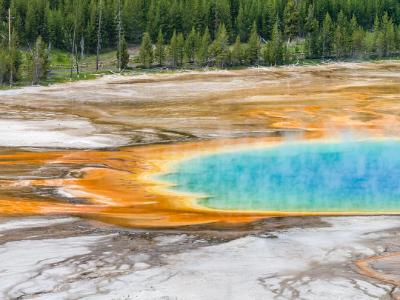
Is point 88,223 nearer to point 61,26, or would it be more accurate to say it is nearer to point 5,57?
point 5,57

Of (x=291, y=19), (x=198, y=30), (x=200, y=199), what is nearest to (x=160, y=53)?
(x=198, y=30)

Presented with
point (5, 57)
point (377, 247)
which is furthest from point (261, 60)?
point (377, 247)

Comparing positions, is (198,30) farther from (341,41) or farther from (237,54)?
(341,41)

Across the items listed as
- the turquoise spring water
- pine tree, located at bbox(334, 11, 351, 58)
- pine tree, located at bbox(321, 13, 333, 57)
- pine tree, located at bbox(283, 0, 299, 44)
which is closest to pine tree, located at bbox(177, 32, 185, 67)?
pine tree, located at bbox(321, 13, 333, 57)

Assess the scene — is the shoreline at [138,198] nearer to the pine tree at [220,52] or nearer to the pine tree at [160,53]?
the pine tree at [160,53]

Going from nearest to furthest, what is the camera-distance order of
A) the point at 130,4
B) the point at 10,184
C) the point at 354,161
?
the point at 10,184 → the point at 354,161 → the point at 130,4

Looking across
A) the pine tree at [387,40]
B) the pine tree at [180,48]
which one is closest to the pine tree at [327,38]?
the pine tree at [387,40]
